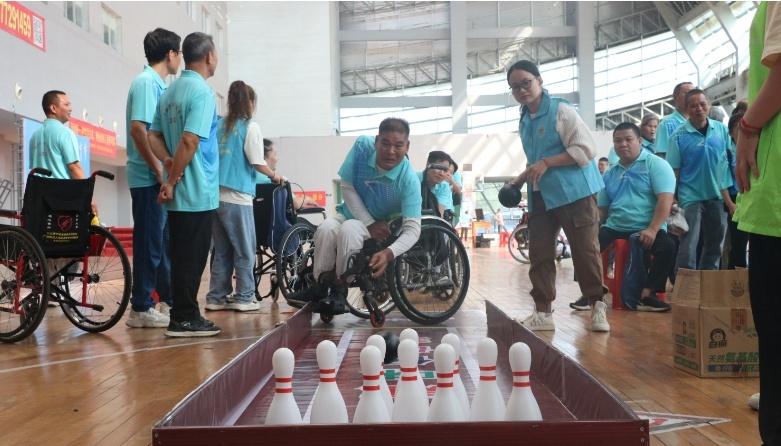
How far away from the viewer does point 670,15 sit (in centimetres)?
1978

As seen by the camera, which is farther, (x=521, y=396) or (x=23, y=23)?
(x=23, y=23)

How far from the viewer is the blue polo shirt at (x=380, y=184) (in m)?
3.23

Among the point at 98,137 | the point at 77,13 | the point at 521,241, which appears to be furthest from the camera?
the point at 98,137

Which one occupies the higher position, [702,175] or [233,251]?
[702,175]

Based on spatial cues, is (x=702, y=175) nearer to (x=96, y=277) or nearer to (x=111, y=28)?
(x=96, y=277)

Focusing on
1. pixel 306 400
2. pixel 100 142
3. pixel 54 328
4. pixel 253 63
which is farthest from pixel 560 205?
pixel 253 63

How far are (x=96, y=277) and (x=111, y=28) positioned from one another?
9764mm

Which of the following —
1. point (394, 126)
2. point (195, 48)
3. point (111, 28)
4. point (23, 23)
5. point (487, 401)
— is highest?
point (111, 28)

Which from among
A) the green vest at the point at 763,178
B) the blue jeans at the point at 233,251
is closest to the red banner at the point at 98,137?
the blue jeans at the point at 233,251

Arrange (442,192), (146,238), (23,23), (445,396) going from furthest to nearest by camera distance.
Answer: (23,23) < (442,192) < (146,238) < (445,396)

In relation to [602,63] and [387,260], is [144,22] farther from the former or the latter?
[602,63]

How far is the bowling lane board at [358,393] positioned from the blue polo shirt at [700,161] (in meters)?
1.48

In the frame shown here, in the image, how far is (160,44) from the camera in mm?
3467

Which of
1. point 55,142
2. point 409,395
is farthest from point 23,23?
point 409,395
